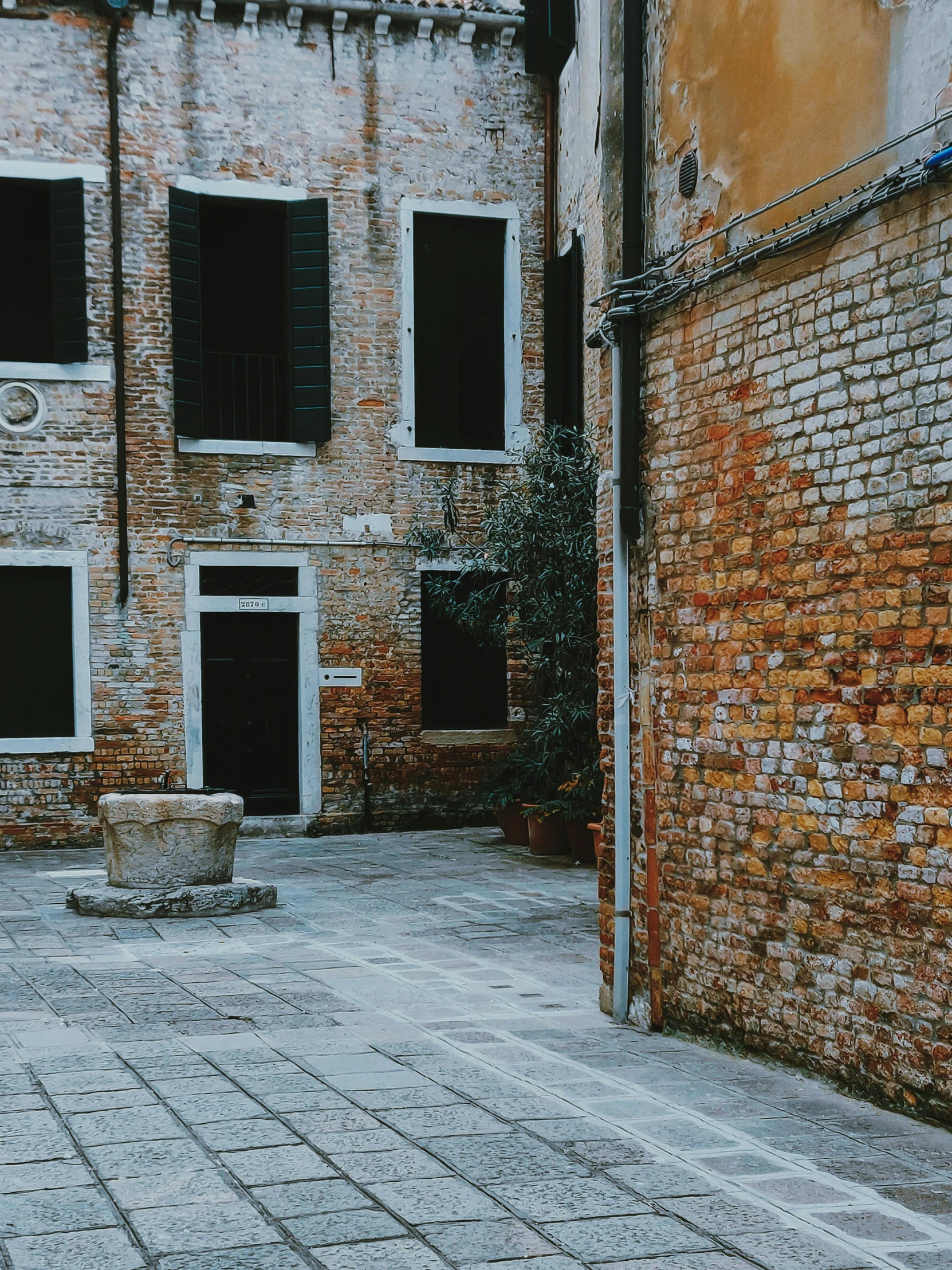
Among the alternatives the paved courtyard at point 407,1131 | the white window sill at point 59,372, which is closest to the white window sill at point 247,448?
the white window sill at point 59,372

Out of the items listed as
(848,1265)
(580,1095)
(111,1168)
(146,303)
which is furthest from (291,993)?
(146,303)

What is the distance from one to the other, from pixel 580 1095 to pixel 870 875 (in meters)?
1.29

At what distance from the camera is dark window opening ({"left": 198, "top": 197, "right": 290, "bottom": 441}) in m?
14.5

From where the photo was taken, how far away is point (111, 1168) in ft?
14.2

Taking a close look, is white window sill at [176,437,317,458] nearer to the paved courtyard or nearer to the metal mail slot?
the metal mail slot

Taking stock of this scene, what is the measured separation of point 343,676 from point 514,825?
2.39 meters

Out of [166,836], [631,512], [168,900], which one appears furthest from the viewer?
[166,836]

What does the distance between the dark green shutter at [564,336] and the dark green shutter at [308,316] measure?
233 centimetres

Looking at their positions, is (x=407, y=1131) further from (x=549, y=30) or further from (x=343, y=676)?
(x=549, y=30)

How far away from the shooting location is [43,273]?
14.2m

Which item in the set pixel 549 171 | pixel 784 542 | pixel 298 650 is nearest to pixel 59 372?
pixel 298 650

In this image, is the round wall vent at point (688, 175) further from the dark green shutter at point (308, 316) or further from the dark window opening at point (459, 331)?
the dark window opening at point (459, 331)

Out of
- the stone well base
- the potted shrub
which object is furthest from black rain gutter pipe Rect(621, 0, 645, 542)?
the potted shrub

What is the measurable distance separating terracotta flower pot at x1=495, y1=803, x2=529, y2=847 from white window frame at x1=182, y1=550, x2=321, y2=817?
6.67 feet
